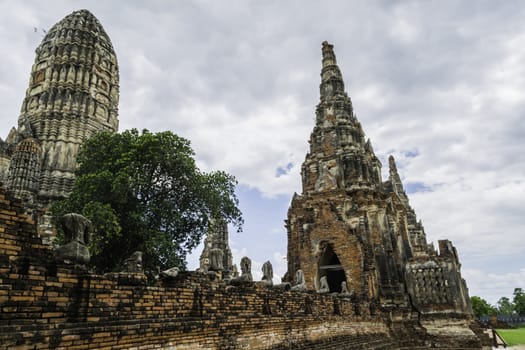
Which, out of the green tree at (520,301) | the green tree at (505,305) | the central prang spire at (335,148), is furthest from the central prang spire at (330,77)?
the green tree at (505,305)

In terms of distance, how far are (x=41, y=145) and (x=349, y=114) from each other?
812 inches

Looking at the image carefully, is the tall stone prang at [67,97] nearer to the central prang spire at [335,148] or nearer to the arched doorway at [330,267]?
the central prang spire at [335,148]

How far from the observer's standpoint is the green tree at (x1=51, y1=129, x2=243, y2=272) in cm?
1489

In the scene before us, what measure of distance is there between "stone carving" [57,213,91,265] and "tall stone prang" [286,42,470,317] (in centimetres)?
1189

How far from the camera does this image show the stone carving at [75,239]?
561 cm

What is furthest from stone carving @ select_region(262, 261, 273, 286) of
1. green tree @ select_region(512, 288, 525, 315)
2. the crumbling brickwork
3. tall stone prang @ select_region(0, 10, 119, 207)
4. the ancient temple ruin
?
green tree @ select_region(512, 288, 525, 315)

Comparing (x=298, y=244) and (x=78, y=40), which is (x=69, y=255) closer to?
(x=298, y=244)

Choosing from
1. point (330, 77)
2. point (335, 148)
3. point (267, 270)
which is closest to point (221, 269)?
point (267, 270)

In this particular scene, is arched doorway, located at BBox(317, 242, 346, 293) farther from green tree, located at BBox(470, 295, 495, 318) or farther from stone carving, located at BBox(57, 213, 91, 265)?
green tree, located at BBox(470, 295, 495, 318)

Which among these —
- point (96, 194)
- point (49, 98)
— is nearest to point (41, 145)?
point (49, 98)

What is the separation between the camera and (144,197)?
54.3 ft

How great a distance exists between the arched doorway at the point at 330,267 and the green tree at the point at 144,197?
5.37m

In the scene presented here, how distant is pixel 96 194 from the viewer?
1522cm

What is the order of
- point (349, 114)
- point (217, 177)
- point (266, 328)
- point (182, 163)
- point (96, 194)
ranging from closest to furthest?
point (266, 328) < point (96, 194) < point (182, 163) < point (217, 177) < point (349, 114)
